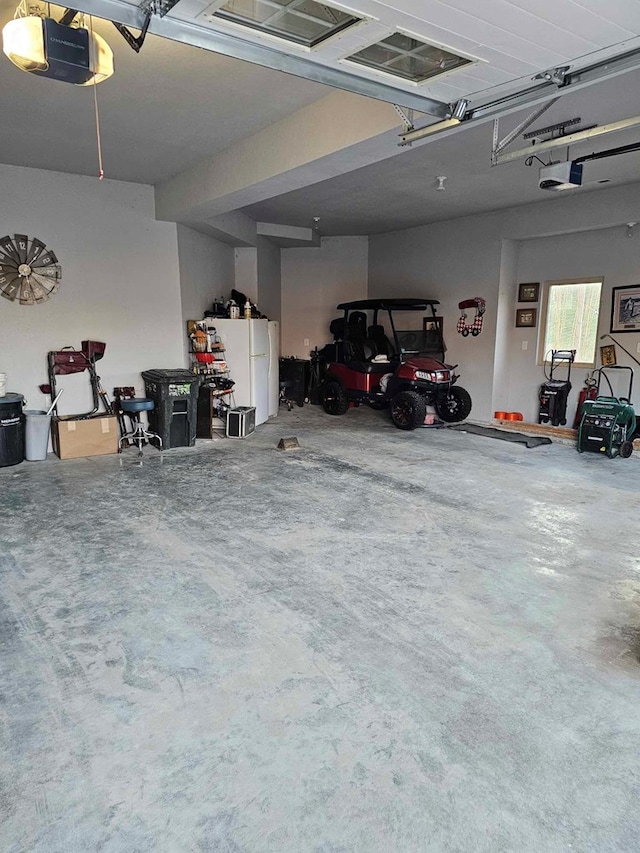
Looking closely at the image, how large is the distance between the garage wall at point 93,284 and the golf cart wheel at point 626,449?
5.54 m

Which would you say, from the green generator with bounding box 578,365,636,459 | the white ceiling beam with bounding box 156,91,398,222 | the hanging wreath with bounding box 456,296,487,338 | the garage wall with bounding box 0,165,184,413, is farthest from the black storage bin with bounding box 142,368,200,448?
the green generator with bounding box 578,365,636,459

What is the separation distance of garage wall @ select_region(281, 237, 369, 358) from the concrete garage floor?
19.6 ft

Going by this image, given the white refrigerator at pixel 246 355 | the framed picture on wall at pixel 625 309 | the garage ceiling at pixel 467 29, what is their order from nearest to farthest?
the garage ceiling at pixel 467 29 < the framed picture on wall at pixel 625 309 < the white refrigerator at pixel 246 355

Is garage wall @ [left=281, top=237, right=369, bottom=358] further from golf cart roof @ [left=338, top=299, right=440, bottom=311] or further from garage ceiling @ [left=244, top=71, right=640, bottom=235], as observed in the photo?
golf cart roof @ [left=338, top=299, right=440, bottom=311]


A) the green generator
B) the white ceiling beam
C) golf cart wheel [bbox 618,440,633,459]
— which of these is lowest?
golf cart wheel [bbox 618,440,633,459]

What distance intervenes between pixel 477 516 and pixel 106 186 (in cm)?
557

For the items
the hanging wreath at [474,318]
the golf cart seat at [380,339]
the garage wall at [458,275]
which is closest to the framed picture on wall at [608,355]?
the garage wall at [458,275]

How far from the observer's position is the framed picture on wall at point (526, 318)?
7570mm

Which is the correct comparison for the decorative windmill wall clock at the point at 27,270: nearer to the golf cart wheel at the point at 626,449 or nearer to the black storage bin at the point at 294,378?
the black storage bin at the point at 294,378

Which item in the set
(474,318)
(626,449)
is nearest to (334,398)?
(474,318)

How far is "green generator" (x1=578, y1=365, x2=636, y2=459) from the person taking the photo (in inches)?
229

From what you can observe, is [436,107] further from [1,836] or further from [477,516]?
[1,836]

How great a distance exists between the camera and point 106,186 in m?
6.14

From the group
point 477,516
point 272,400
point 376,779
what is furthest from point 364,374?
point 376,779
